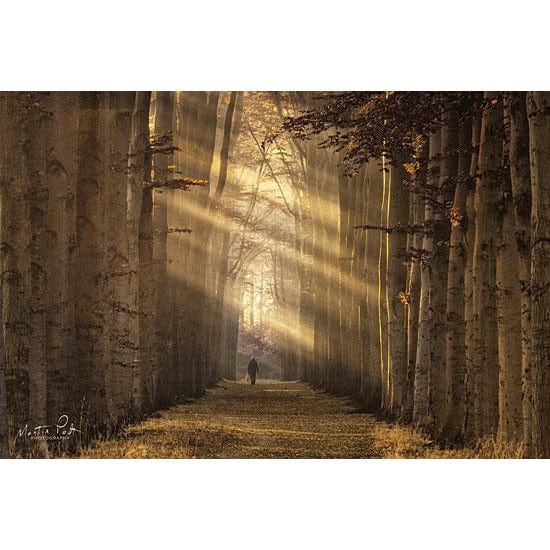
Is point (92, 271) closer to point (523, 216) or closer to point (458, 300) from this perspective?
point (458, 300)

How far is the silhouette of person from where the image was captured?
1490 centimetres

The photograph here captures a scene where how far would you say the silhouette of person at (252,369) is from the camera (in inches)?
587

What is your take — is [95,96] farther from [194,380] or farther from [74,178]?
[194,380]

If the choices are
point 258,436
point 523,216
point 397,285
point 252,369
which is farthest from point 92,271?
point 523,216

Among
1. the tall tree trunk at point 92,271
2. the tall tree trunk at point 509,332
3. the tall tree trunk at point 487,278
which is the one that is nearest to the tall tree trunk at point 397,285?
the tall tree trunk at point 487,278

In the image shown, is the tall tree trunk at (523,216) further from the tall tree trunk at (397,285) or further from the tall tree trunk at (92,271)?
the tall tree trunk at (92,271)

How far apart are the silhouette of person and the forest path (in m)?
1.78

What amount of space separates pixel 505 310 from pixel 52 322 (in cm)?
573

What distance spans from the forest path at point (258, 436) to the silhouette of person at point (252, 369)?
178 cm

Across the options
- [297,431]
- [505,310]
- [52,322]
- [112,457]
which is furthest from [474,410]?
[52,322]

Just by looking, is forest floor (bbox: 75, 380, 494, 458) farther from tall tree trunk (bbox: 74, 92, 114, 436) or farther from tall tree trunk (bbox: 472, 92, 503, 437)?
tall tree trunk (bbox: 472, 92, 503, 437)

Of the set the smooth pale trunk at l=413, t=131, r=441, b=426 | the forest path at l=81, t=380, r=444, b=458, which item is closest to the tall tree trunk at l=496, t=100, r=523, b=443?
the forest path at l=81, t=380, r=444, b=458

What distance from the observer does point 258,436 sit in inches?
435

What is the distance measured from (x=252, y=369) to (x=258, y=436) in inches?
200
